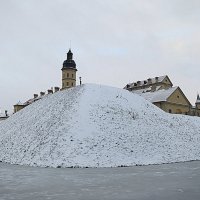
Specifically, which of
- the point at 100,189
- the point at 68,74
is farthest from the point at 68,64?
the point at 100,189

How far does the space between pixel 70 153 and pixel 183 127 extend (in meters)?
22.4

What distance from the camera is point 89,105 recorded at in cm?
3962

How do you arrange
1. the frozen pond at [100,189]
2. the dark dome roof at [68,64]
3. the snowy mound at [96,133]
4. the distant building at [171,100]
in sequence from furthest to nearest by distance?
the dark dome roof at [68,64]
the distant building at [171,100]
the snowy mound at [96,133]
the frozen pond at [100,189]

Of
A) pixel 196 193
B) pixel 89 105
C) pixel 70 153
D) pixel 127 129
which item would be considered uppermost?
pixel 89 105

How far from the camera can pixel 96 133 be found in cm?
3272

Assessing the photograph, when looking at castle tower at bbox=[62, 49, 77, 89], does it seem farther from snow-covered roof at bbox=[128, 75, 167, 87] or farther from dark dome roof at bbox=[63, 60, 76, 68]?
snow-covered roof at bbox=[128, 75, 167, 87]

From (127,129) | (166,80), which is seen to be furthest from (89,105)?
(166,80)

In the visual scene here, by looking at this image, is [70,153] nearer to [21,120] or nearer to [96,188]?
[96,188]

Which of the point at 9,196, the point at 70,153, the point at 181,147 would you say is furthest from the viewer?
the point at 181,147

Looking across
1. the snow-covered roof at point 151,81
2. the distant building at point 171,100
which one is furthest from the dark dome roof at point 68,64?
the distant building at point 171,100

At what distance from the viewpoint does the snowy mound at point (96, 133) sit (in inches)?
1134

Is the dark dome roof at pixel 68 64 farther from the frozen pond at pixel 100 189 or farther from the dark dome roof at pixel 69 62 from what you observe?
the frozen pond at pixel 100 189

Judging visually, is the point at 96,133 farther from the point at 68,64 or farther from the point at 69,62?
the point at 69,62

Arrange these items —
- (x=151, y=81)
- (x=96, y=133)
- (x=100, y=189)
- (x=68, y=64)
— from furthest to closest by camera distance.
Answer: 1. (x=68, y=64)
2. (x=151, y=81)
3. (x=96, y=133)
4. (x=100, y=189)
